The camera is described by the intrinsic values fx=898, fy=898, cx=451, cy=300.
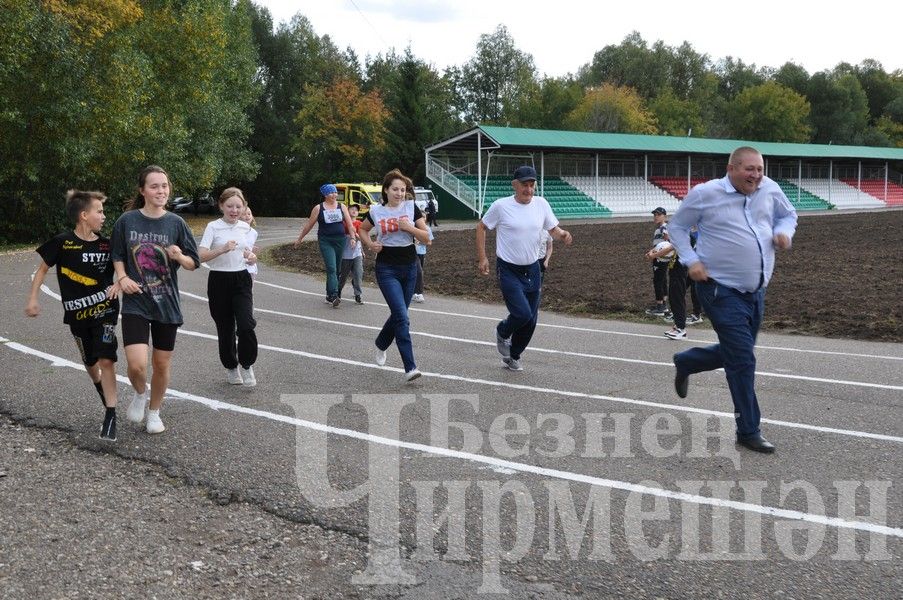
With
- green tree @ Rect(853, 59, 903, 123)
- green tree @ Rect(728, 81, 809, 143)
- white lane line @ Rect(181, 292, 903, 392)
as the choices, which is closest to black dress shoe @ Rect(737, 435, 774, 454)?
white lane line @ Rect(181, 292, 903, 392)

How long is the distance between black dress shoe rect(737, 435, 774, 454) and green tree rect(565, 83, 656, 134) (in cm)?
7757

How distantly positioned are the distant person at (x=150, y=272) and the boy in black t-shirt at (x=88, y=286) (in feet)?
0.59

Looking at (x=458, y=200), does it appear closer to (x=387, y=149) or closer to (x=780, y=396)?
(x=387, y=149)

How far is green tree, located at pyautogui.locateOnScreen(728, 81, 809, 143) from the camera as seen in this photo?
310ft

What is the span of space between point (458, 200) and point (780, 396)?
43146 mm

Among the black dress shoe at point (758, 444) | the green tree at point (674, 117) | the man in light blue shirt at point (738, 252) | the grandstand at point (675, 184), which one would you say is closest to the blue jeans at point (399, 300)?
the man in light blue shirt at point (738, 252)

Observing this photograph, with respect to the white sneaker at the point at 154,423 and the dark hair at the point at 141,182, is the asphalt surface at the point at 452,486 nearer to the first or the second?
the white sneaker at the point at 154,423

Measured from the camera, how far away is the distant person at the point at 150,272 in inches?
238

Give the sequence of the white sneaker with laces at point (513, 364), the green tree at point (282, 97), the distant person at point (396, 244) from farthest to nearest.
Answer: the green tree at point (282, 97) → the white sneaker with laces at point (513, 364) → the distant person at point (396, 244)

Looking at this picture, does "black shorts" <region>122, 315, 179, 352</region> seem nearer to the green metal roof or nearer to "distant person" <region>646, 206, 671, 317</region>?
"distant person" <region>646, 206, 671, 317</region>

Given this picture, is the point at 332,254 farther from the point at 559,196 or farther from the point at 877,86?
the point at 877,86

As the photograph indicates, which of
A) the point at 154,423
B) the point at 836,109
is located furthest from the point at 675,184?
the point at 154,423

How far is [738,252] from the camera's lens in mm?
6129

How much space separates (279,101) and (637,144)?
101ft
